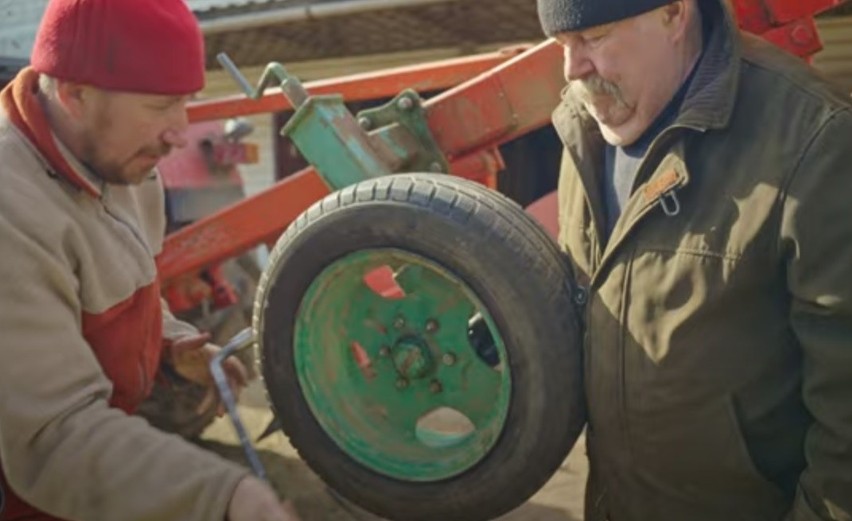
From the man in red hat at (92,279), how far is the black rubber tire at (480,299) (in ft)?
1.07

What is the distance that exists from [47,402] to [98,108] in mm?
636

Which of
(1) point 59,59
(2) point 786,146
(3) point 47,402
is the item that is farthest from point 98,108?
(2) point 786,146

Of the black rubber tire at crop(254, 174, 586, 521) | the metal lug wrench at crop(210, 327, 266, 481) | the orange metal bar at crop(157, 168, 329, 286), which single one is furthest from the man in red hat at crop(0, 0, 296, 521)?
the orange metal bar at crop(157, 168, 329, 286)

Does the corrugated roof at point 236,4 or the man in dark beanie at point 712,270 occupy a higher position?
the man in dark beanie at point 712,270

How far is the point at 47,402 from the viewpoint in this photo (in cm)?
183

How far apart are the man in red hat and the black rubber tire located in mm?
327

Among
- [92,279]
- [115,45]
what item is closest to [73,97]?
[115,45]

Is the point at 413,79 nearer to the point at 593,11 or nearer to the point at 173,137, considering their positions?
the point at 173,137

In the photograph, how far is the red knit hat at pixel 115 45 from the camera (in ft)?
6.72

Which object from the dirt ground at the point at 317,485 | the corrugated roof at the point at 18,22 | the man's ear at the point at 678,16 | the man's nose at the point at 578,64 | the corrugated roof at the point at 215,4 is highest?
the man's ear at the point at 678,16

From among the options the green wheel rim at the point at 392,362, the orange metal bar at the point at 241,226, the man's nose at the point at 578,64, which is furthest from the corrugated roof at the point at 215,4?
the man's nose at the point at 578,64

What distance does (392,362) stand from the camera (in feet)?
8.70

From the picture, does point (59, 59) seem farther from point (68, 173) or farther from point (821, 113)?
point (821, 113)

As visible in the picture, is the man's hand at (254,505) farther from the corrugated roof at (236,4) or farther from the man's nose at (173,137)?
the corrugated roof at (236,4)
